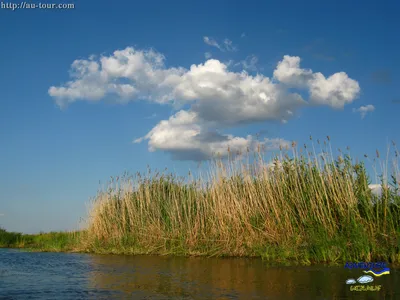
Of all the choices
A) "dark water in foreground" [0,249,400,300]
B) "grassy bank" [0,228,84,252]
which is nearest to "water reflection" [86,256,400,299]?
"dark water in foreground" [0,249,400,300]

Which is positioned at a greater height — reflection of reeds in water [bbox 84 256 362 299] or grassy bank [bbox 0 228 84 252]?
grassy bank [bbox 0 228 84 252]

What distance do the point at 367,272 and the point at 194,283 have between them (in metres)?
2.29

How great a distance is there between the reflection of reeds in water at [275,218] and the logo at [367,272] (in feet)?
1.08

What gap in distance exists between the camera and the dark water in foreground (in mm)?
4195

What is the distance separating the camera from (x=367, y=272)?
5203mm

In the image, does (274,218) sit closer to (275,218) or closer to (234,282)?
(275,218)

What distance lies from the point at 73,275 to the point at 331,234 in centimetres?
440

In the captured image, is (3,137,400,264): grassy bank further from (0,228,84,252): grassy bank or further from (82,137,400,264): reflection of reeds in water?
(0,228,84,252): grassy bank

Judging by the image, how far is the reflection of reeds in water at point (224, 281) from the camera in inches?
168

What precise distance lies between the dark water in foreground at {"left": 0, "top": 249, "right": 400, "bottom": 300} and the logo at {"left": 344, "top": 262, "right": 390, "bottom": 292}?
0.08 meters

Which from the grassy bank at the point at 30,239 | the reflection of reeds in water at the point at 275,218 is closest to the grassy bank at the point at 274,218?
the reflection of reeds in water at the point at 275,218

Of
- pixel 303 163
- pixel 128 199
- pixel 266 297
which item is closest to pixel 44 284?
pixel 266 297

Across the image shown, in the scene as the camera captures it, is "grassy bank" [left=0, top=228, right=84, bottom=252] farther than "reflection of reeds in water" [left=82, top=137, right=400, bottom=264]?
Yes

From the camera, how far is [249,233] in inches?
326
